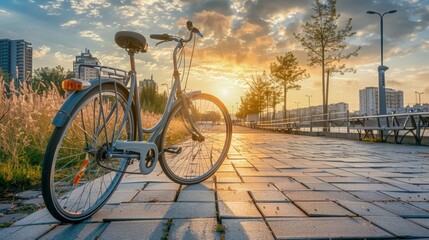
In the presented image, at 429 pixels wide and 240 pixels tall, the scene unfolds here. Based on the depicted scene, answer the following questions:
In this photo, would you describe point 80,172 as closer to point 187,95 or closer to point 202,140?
point 187,95

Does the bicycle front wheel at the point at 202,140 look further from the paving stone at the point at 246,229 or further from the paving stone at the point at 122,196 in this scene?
the paving stone at the point at 246,229

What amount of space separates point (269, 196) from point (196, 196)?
1.94ft

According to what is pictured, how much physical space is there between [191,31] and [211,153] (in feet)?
4.22

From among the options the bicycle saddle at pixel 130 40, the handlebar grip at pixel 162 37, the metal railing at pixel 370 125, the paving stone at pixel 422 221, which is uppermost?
the handlebar grip at pixel 162 37

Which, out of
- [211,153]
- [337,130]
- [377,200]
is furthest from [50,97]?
[337,130]

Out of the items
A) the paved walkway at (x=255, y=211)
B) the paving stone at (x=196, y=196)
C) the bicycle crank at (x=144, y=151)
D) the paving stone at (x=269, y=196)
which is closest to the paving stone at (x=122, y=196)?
the paved walkway at (x=255, y=211)

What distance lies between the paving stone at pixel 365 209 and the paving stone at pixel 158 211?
97 centimetres

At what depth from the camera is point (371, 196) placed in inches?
120

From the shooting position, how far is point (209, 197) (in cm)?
295

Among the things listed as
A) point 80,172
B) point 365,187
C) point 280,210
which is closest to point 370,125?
point 365,187

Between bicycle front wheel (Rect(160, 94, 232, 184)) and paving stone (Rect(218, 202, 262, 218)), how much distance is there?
902 mm

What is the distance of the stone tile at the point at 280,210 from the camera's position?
2418 millimetres

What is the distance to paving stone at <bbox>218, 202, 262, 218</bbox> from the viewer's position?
2379 mm

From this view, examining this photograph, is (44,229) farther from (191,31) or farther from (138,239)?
(191,31)
